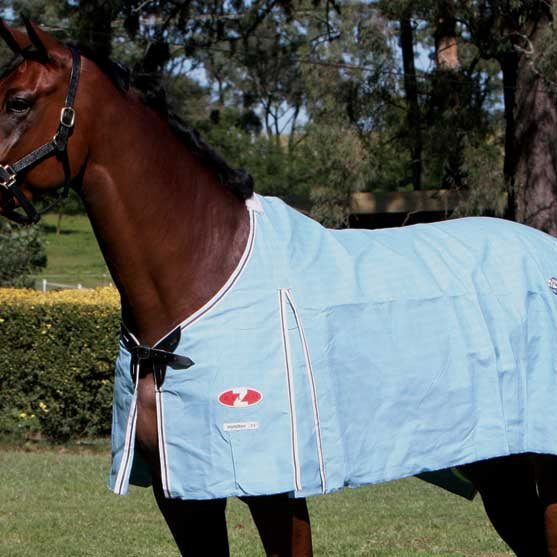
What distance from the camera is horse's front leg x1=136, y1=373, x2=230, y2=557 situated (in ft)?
9.82

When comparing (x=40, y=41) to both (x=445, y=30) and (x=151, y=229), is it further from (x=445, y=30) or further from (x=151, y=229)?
(x=445, y=30)

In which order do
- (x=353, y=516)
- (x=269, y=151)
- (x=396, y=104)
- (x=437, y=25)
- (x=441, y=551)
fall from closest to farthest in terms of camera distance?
1. (x=441, y=551)
2. (x=353, y=516)
3. (x=437, y=25)
4. (x=396, y=104)
5. (x=269, y=151)

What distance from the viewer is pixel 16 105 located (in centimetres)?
280

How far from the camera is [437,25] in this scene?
12914 mm

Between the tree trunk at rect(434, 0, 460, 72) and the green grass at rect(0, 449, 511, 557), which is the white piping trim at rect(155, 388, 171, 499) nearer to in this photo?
the green grass at rect(0, 449, 511, 557)

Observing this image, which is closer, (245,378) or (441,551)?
(245,378)

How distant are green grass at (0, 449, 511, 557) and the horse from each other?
2292 millimetres

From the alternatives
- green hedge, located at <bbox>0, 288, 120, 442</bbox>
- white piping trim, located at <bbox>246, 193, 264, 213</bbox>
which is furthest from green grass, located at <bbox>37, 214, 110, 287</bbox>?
white piping trim, located at <bbox>246, 193, 264, 213</bbox>

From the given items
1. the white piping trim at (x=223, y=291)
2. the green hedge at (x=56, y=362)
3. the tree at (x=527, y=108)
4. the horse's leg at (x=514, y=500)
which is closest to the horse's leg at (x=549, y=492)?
the horse's leg at (x=514, y=500)

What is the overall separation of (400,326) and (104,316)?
224 inches

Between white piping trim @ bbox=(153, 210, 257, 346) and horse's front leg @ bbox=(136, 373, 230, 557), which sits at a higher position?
white piping trim @ bbox=(153, 210, 257, 346)

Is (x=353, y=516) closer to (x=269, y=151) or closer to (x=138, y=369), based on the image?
(x=138, y=369)

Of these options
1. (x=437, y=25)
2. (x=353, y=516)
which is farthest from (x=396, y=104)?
(x=353, y=516)

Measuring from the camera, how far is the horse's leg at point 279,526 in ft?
9.77
